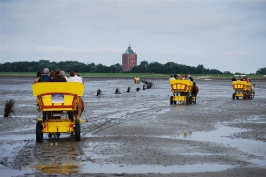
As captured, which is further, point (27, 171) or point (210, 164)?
point (210, 164)

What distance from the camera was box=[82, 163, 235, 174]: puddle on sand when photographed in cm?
1096

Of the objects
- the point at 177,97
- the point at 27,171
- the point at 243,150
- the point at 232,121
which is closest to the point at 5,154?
the point at 27,171

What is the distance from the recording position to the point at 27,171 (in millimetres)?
10875

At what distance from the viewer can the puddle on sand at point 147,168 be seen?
1096 centimetres

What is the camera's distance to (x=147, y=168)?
444 inches

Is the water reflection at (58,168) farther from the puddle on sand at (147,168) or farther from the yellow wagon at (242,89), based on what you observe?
the yellow wagon at (242,89)

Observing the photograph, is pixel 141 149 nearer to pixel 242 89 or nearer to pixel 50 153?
pixel 50 153

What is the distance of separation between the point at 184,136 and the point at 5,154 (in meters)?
5.86

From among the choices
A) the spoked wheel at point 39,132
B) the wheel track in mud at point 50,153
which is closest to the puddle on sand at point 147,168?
the wheel track in mud at point 50,153

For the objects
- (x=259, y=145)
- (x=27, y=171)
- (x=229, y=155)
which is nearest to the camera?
(x=27, y=171)

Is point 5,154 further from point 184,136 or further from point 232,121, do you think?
point 232,121

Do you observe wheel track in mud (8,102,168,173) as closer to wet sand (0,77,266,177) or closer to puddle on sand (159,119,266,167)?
wet sand (0,77,266,177)

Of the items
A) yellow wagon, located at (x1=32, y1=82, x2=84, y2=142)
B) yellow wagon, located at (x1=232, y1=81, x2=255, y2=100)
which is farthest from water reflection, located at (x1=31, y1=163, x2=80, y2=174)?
yellow wagon, located at (x1=232, y1=81, x2=255, y2=100)

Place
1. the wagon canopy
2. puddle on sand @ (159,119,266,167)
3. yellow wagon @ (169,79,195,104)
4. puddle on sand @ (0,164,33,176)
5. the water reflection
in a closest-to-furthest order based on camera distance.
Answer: puddle on sand @ (0,164,33,176)
the water reflection
puddle on sand @ (159,119,266,167)
the wagon canopy
yellow wagon @ (169,79,195,104)
